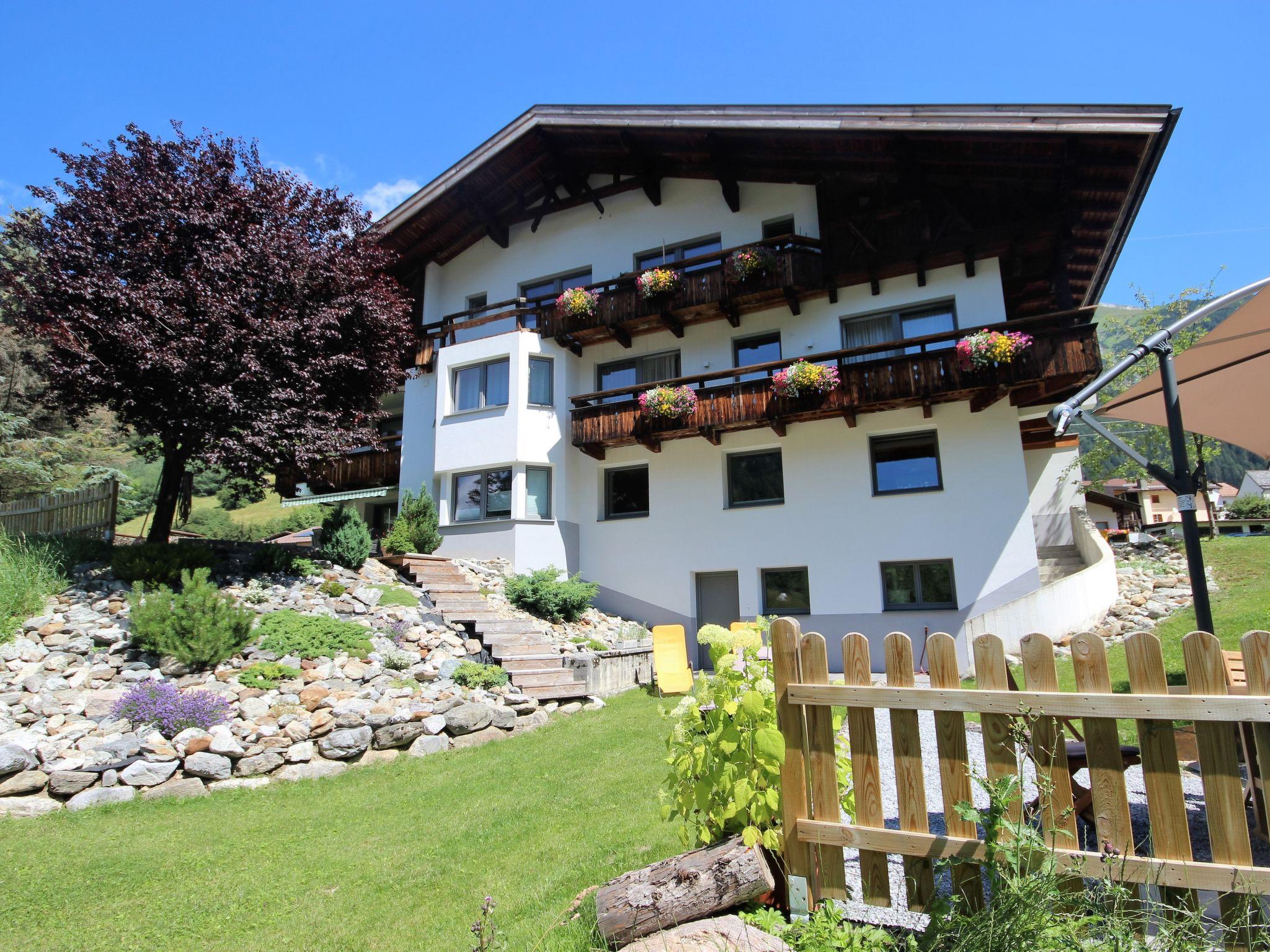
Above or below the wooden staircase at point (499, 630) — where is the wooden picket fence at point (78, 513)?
above

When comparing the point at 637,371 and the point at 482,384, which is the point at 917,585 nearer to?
the point at 637,371

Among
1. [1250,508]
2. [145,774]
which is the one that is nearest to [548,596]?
[145,774]

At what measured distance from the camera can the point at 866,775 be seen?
11.5 ft

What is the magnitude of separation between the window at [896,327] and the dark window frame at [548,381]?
851 cm

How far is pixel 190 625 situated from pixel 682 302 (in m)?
13.5

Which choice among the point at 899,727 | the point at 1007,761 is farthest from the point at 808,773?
the point at 1007,761

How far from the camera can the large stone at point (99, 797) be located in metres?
7.12

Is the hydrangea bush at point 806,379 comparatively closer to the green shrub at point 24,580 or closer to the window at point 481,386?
the window at point 481,386

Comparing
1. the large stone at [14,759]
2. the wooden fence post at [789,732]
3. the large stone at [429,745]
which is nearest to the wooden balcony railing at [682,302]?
the large stone at [429,745]

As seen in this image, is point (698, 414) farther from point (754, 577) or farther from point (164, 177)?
point (164, 177)

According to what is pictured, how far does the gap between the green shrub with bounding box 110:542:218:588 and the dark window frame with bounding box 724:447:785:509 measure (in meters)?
12.0

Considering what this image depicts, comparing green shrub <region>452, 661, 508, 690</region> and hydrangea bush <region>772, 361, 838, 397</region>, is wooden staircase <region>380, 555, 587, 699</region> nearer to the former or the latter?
green shrub <region>452, 661, 508, 690</region>

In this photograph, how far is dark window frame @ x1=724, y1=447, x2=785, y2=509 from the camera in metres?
17.9

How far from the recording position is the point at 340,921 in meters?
4.46
